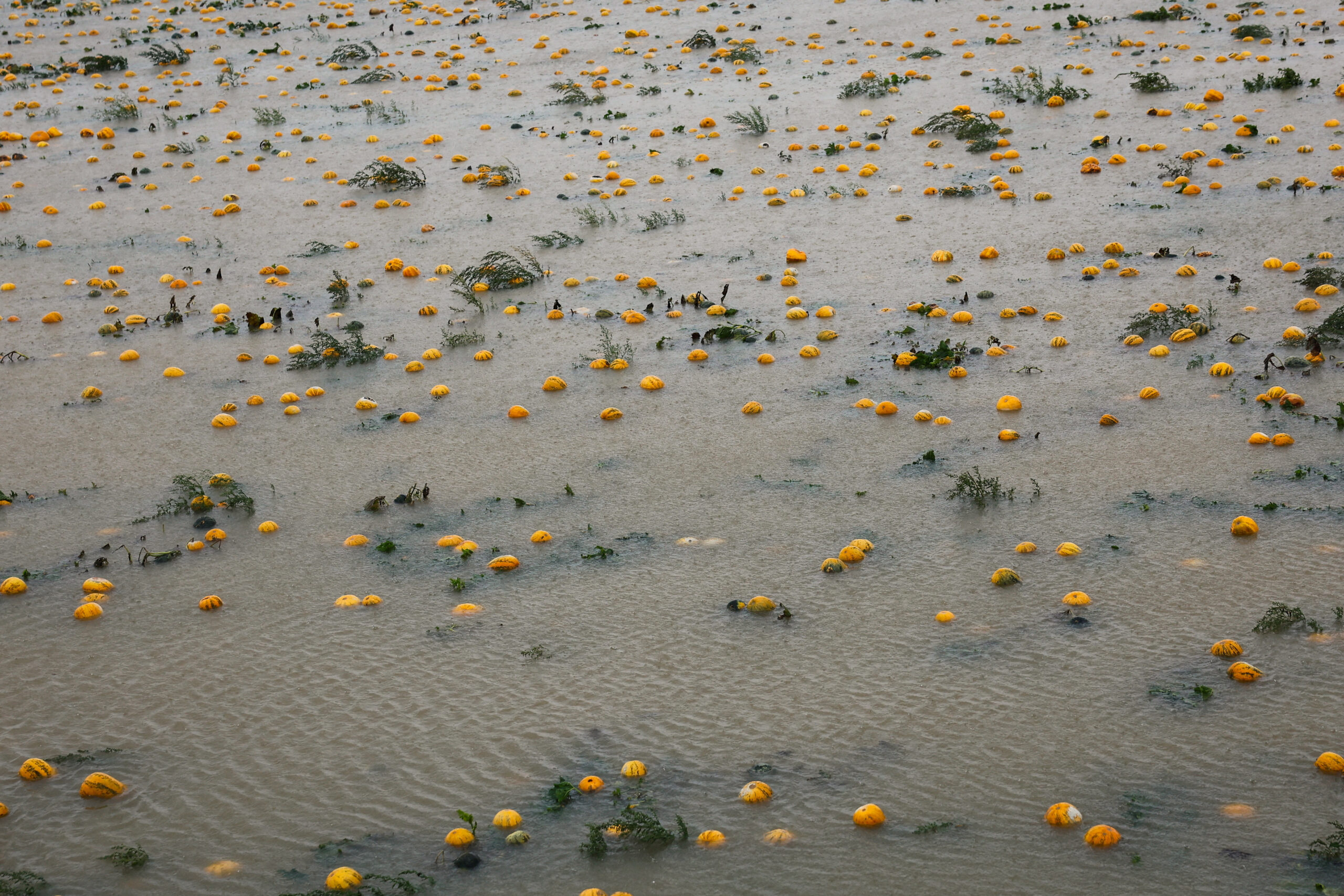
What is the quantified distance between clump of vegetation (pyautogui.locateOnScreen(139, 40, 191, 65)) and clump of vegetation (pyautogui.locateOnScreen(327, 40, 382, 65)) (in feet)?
10.3

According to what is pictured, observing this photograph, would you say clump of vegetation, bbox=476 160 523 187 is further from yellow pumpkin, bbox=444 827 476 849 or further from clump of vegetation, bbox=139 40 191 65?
yellow pumpkin, bbox=444 827 476 849

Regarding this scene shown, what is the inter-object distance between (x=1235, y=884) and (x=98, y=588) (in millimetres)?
6636

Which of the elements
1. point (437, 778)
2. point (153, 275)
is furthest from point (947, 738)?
point (153, 275)

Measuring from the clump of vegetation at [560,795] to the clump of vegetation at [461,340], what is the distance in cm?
652

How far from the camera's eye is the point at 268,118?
19.5m

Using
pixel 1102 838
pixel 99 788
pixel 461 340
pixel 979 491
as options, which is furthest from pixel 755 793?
pixel 461 340

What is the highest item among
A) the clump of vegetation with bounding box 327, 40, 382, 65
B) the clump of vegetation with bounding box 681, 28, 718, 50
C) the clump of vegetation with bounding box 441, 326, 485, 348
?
the clump of vegetation with bounding box 681, 28, 718, 50

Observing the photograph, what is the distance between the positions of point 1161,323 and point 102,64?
22.5m

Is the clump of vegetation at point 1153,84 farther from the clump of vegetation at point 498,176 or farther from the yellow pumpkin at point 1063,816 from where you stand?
the yellow pumpkin at point 1063,816

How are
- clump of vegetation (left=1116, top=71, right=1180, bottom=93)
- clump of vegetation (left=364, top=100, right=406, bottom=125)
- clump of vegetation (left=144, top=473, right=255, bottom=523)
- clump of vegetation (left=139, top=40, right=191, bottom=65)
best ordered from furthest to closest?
clump of vegetation (left=139, top=40, right=191, bottom=65) → clump of vegetation (left=364, top=100, right=406, bottom=125) → clump of vegetation (left=1116, top=71, right=1180, bottom=93) → clump of vegetation (left=144, top=473, right=255, bottom=523)

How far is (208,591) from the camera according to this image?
23.4 ft

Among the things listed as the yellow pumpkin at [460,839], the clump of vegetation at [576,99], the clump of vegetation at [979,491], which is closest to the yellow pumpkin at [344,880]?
the yellow pumpkin at [460,839]

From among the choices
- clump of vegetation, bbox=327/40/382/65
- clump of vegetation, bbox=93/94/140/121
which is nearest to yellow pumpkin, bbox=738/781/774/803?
clump of vegetation, bbox=93/94/140/121

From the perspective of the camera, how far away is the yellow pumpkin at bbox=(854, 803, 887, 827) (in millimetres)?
4852
